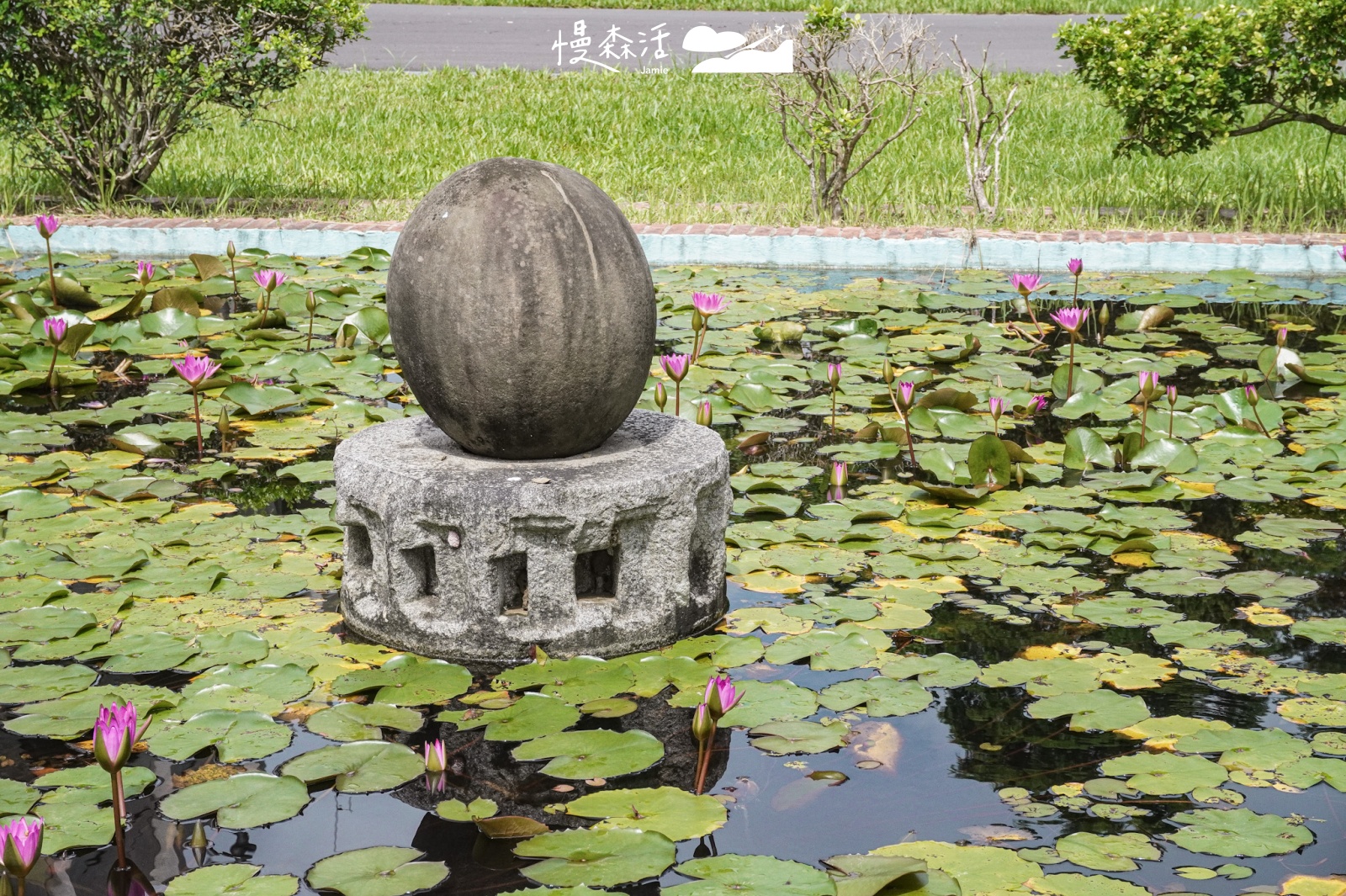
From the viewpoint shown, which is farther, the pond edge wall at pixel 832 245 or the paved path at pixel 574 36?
the paved path at pixel 574 36

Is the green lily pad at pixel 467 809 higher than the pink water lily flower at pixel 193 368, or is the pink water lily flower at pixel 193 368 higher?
the pink water lily flower at pixel 193 368

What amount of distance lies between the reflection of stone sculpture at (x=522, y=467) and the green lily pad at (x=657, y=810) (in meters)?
0.78

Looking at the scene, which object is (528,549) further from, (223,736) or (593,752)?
(223,736)

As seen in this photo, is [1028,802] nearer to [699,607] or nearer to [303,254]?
[699,607]

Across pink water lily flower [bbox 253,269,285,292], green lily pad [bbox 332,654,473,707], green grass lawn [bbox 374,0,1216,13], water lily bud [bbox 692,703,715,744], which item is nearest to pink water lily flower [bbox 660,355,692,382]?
green lily pad [bbox 332,654,473,707]

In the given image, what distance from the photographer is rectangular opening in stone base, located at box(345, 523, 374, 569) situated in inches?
155

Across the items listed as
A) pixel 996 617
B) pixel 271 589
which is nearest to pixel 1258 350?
pixel 996 617

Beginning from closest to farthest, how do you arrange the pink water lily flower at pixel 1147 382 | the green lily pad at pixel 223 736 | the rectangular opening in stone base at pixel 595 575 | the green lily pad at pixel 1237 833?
the green lily pad at pixel 1237 833, the green lily pad at pixel 223 736, the rectangular opening in stone base at pixel 595 575, the pink water lily flower at pixel 1147 382

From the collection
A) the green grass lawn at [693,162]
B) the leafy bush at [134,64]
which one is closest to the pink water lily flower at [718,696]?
the green grass lawn at [693,162]

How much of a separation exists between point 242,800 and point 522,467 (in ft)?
4.01

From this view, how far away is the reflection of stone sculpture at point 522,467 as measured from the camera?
363 centimetres

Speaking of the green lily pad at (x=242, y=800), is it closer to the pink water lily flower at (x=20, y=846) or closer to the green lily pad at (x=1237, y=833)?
the pink water lily flower at (x=20, y=846)

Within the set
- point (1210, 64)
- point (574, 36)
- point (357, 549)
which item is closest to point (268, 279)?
point (357, 549)

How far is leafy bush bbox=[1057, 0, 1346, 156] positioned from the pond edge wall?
703 mm
